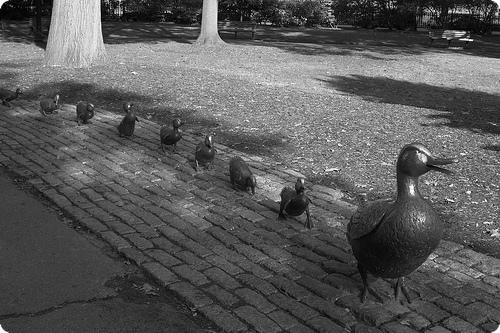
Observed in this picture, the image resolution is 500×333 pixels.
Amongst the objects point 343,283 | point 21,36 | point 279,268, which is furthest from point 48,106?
point 21,36

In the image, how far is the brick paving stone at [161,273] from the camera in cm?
449

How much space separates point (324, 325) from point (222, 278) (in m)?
1.00

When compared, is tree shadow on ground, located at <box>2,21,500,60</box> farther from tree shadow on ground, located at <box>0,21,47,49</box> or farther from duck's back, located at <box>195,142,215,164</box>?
duck's back, located at <box>195,142,215,164</box>

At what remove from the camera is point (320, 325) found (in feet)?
12.7

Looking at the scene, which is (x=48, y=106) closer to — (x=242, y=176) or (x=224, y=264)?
(x=242, y=176)

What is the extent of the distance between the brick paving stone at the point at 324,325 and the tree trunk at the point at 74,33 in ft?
42.1

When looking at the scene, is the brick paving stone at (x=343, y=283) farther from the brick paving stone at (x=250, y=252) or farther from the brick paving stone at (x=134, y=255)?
the brick paving stone at (x=134, y=255)

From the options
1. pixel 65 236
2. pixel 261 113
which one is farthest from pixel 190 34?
pixel 65 236

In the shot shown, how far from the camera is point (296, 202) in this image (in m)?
5.38

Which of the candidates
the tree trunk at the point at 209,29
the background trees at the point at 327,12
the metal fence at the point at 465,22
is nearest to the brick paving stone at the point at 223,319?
the tree trunk at the point at 209,29

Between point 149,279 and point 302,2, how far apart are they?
3778cm

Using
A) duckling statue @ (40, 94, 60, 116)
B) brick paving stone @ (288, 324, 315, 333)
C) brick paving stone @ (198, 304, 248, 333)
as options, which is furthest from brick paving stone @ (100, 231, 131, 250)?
duckling statue @ (40, 94, 60, 116)

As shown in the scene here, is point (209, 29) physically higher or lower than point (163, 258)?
higher

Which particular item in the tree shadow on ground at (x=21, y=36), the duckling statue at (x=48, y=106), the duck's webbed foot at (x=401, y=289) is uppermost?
the tree shadow on ground at (x=21, y=36)
